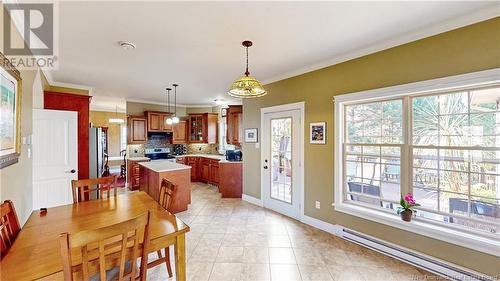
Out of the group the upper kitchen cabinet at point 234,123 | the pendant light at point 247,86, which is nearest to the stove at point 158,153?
the upper kitchen cabinet at point 234,123

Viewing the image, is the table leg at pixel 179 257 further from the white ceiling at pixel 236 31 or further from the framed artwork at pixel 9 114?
the white ceiling at pixel 236 31

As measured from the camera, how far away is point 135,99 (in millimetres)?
6320

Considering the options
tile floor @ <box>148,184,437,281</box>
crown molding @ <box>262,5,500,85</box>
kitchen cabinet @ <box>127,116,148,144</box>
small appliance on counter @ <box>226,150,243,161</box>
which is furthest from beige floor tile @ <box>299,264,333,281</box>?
kitchen cabinet @ <box>127,116,148,144</box>

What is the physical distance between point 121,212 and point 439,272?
131 inches

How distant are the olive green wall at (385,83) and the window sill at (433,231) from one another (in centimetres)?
6

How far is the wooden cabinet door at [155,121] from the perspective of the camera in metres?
6.43

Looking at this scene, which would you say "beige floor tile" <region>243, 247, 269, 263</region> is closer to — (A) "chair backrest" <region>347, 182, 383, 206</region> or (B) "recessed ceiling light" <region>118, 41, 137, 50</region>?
(A) "chair backrest" <region>347, 182, 383, 206</region>

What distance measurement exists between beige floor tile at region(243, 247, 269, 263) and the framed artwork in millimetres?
2397

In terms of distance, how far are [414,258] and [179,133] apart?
6468 millimetres

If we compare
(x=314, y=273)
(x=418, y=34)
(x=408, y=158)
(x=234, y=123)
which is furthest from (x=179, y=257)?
(x=234, y=123)

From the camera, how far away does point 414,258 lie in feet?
7.97

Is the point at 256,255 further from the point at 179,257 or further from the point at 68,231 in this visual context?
the point at 68,231

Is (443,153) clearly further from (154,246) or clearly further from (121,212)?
(121,212)

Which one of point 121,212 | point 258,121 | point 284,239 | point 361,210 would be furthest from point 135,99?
point 361,210
